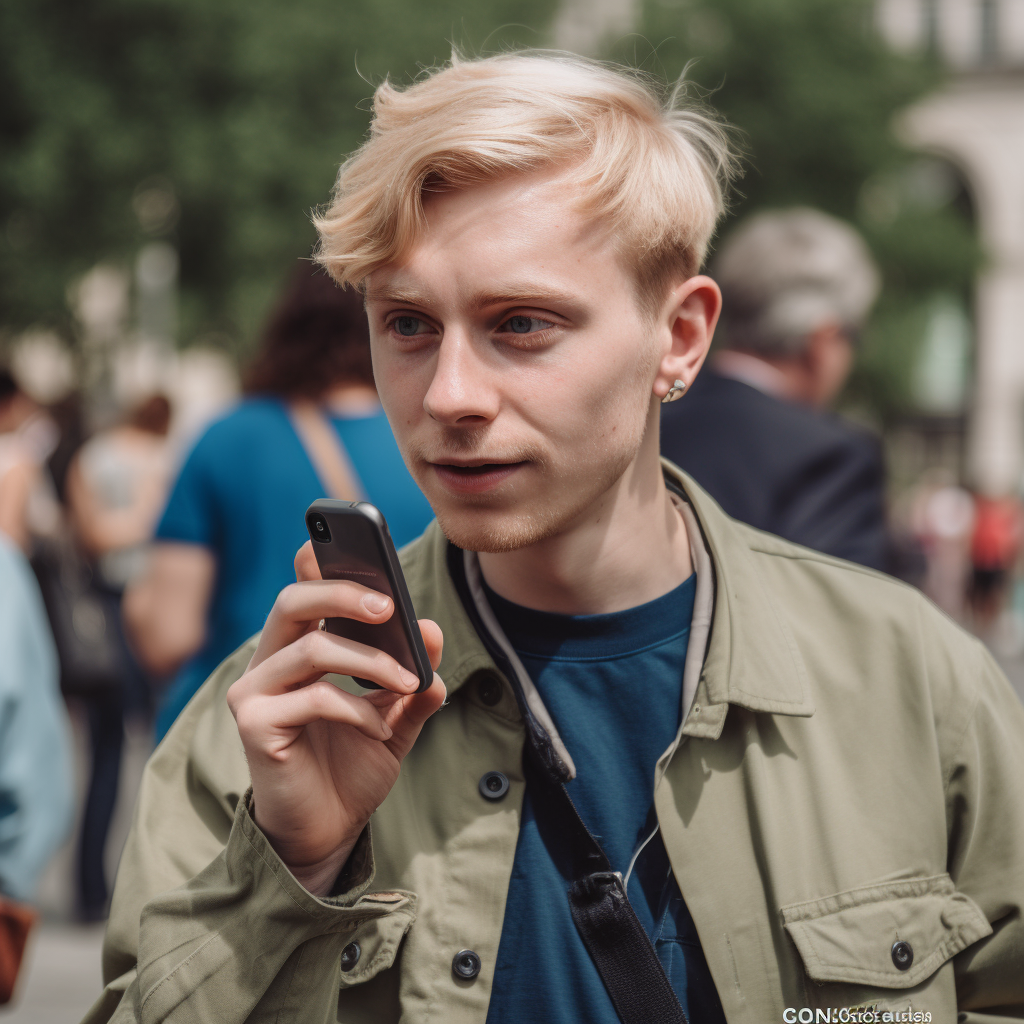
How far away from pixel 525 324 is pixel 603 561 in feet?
1.16

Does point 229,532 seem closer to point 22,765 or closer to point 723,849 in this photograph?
point 22,765

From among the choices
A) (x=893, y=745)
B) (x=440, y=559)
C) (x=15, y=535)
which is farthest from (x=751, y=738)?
(x=15, y=535)

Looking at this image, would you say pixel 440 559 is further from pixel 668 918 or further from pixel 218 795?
pixel 668 918

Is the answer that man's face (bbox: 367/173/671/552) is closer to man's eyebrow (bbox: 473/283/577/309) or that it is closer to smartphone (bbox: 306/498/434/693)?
man's eyebrow (bbox: 473/283/577/309)

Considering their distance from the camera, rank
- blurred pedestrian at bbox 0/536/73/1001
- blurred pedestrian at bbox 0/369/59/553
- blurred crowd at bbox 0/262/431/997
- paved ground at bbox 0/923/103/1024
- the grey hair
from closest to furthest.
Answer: blurred pedestrian at bbox 0/536/73/1001 < blurred crowd at bbox 0/262/431/997 < the grey hair < paved ground at bbox 0/923/103/1024 < blurred pedestrian at bbox 0/369/59/553

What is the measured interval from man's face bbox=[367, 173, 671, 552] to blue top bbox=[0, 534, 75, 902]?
1.43 metres

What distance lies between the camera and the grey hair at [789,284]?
3.41 meters

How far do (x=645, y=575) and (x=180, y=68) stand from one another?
15.9 m

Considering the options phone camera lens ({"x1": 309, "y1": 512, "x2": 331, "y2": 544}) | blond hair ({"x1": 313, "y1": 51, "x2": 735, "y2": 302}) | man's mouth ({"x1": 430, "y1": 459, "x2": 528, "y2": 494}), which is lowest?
phone camera lens ({"x1": 309, "y1": 512, "x2": 331, "y2": 544})

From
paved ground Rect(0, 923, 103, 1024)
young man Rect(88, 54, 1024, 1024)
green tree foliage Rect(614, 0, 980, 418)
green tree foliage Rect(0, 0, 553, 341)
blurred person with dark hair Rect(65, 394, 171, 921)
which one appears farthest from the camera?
green tree foliage Rect(614, 0, 980, 418)

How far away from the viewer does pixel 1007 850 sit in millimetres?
1635

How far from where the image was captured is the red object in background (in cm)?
1559

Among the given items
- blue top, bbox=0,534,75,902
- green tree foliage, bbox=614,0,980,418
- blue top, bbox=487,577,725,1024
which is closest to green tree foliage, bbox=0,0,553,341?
green tree foliage, bbox=614,0,980,418

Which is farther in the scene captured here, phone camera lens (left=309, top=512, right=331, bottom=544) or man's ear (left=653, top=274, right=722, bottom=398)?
man's ear (left=653, top=274, right=722, bottom=398)
